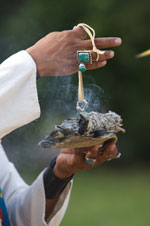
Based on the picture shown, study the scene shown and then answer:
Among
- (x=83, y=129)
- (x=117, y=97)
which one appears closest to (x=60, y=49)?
(x=83, y=129)

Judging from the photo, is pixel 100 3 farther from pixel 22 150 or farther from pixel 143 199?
pixel 22 150

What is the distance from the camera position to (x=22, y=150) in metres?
2.94

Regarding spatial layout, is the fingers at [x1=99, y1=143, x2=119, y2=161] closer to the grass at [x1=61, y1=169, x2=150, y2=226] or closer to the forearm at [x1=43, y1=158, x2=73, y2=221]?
the forearm at [x1=43, y1=158, x2=73, y2=221]

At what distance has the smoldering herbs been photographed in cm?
215

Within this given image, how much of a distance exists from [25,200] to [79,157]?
1.47 ft

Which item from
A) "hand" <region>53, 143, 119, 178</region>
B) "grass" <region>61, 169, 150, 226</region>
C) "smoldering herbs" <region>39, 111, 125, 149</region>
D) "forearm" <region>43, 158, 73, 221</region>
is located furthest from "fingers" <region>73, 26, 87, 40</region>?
"grass" <region>61, 169, 150, 226</region>

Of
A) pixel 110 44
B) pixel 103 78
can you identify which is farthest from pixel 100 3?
pixel 110 44

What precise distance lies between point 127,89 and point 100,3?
1486mm

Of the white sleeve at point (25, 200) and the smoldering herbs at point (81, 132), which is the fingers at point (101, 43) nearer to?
the smoldering herbs at point (81, 132)

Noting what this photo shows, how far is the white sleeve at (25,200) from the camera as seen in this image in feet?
8.91

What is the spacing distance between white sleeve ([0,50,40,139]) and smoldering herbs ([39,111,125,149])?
0.12 metres

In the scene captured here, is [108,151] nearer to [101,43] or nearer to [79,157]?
[79,157]

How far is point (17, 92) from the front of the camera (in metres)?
2.12

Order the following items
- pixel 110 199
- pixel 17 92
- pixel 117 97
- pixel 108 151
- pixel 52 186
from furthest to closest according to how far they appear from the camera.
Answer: pixel 117 97 → pixel 110 199 → pixel 52 186 → pixel 108 151 → pixel 17 92
